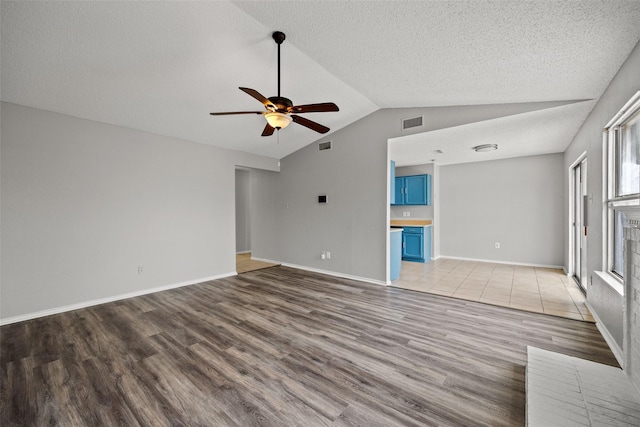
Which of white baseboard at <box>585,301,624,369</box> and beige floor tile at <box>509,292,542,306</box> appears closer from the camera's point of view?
white baseboard at <box>585,301,624,369</box>

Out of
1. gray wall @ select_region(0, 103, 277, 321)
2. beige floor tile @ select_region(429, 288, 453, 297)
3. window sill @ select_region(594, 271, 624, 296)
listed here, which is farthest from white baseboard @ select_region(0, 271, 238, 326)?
window sill @ select_region(594, 271, 624, 296)

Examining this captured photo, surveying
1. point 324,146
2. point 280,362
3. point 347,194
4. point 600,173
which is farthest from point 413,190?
point 280,362

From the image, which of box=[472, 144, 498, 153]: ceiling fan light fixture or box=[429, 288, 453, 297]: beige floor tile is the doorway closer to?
box=[429, 288, 453, 297]: beige floor tile

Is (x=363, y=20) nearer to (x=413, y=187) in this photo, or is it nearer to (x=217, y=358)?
(x=217, y=358)

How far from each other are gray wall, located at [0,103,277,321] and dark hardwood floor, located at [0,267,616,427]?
46 centimetres

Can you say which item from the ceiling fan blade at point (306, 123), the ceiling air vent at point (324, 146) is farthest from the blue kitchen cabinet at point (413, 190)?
the ceiling fan blade at point (306, 123)

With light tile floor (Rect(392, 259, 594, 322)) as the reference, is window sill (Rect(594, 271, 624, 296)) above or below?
above

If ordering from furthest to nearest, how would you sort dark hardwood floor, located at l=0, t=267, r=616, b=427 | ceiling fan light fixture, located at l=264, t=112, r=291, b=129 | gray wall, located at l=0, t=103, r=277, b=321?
gray wall, located at l=0, t=103, r=277, b=321 < ceiling fan light fixture, located at l=264, t=112, r=291, b=129 < dark hardwood floor, located at l=0, t=267, r=616, b=427

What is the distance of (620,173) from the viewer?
240 cm

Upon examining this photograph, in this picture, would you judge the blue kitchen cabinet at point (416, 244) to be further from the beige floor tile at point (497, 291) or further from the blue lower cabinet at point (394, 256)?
the beige floor tile at point (497, 291)

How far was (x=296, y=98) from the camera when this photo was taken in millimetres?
3678

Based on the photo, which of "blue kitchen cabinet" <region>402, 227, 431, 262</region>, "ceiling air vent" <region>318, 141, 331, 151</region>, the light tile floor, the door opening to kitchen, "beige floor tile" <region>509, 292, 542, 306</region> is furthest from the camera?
"blue kitchen cabinet" <region>402, 227, 431, 262</region>

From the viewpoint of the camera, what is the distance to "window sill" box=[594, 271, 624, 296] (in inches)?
86.5

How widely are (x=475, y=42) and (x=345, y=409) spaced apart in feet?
9.75
